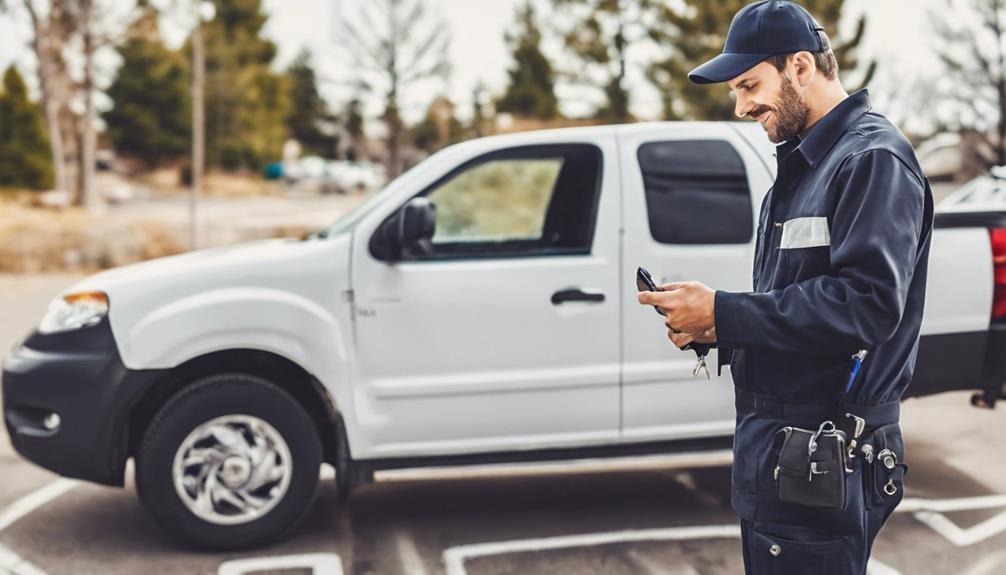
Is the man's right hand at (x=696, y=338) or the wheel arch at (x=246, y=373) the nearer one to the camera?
the man's right hand at (x=696, y=338)

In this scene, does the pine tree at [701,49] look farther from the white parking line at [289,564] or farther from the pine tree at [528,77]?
the white parking line at [289,564]

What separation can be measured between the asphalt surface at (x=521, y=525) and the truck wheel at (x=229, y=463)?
15 centimetres

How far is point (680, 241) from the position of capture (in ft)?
16.0

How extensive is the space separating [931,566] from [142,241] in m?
18.6

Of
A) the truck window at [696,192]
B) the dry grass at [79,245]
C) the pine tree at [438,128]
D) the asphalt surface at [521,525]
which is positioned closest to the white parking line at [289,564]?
the asphalt surface at [521,525]

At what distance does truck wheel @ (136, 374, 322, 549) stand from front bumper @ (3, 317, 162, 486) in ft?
0.45

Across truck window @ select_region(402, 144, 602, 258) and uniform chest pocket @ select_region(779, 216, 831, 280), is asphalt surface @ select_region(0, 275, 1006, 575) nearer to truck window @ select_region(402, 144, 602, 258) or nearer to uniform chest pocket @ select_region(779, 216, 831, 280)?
truck window @ select_region(402, 144, 602, 258)

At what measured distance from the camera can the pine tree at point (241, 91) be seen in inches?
2344

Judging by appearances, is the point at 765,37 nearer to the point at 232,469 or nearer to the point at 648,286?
the point at 648,286

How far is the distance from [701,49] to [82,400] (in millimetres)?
38654

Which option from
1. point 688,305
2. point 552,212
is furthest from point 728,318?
point 552,212

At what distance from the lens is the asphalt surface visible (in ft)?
14.6

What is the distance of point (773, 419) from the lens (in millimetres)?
2207

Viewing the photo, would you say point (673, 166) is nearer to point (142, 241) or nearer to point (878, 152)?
point (878, 152)
